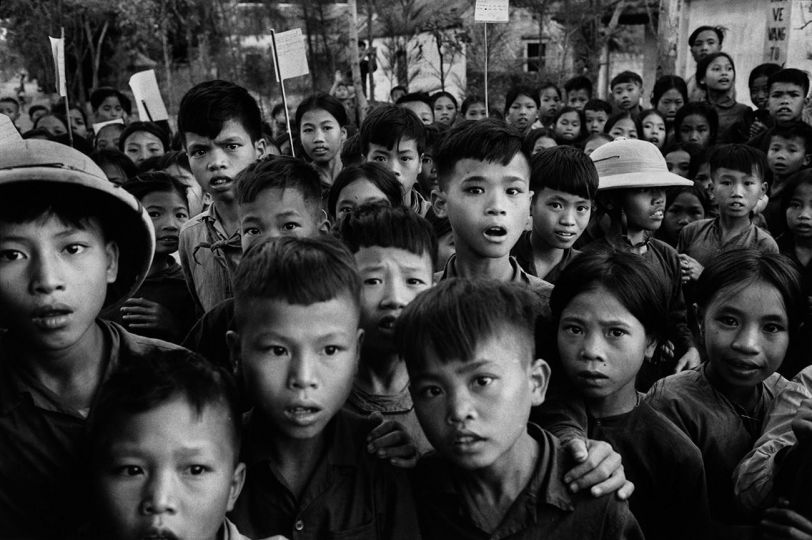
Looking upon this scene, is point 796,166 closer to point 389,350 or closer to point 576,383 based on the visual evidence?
point 576,383

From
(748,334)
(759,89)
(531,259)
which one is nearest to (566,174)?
(531,259)

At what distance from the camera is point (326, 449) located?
203cm

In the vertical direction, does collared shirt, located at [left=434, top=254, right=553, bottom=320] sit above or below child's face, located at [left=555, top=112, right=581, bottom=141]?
below

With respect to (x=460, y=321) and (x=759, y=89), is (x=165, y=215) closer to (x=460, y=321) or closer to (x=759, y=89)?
(x=460, y=321)

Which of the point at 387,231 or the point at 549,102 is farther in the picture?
the point at 549,102

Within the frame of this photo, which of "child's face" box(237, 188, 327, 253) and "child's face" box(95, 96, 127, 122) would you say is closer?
"child's face" box(237, 188, 327, 253)

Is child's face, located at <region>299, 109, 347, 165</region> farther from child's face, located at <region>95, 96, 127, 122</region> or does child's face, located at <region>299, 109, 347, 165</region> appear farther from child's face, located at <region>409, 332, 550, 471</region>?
child's face, located at <region>95, 96, 127, 122</region>

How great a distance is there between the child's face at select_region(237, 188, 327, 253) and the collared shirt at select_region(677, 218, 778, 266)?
2.49 metres

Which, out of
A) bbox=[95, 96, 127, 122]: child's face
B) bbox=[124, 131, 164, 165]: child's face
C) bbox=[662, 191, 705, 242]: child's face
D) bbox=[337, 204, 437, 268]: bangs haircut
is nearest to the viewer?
bbox=[337, 204, 437, 268]: bangs haircut

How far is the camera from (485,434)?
1.85 meters

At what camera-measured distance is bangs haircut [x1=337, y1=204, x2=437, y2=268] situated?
2529 millimetres

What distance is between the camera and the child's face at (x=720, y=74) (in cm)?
754

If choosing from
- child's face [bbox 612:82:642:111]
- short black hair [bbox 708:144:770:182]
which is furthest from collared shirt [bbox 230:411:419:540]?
child's face [bbox 612:82:642:111]

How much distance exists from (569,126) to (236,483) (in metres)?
6.14
